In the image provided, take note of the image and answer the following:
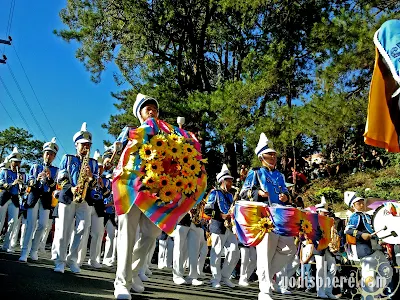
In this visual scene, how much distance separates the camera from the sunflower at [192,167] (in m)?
4.95

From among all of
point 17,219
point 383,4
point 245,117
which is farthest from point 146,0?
point 17,219

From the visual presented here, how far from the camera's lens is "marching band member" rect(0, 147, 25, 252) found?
10.5 m

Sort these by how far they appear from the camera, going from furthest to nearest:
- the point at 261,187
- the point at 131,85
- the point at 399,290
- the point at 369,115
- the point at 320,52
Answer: the point at 131,85, the point at 320,52, the point at 399,290, the point at 261,187, the point at 369,115

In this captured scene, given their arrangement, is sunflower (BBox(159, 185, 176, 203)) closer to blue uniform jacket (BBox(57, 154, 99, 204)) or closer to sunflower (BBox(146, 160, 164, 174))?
sunflower (BBox(146, 160, 164, 174))

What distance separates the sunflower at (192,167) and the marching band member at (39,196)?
469 centimetres

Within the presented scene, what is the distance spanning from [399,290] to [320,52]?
12.7 meters

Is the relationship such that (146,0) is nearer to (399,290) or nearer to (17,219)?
(17,219)

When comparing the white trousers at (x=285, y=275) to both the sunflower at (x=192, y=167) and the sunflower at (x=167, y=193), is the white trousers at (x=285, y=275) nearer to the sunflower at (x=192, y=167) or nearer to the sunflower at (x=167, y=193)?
the sunflower at (x=192, y=167)

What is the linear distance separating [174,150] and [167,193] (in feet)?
1.61

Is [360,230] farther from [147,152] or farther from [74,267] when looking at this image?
[74,267]

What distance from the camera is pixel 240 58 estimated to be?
20.3 m

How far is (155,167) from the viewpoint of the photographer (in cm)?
479

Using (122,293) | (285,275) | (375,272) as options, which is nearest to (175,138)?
(122,293)

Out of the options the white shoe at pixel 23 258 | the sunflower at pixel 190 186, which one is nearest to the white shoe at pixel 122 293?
the sunflower at pixel 190 186
